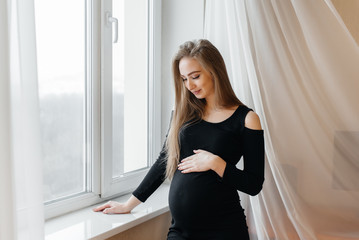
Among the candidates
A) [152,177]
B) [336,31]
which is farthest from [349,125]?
[152,177]

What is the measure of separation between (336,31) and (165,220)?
4.05ft

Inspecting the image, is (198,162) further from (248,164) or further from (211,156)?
(248,164)

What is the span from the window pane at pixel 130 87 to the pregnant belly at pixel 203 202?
0.56 meters

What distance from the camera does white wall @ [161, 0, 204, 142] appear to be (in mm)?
2188

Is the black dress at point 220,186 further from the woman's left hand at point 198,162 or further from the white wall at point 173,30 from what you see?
the white wall at point 173,30

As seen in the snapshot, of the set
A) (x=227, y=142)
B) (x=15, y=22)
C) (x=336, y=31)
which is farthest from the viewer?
(x=336, y=31)

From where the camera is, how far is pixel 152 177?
177cm

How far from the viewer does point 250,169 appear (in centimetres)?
151

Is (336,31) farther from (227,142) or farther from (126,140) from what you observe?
(126,140)

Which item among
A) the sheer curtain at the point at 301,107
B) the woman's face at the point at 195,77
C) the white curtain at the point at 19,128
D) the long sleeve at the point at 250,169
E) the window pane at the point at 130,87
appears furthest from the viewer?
the window pane at the point at 130,87

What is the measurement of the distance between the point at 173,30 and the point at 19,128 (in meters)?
1.37

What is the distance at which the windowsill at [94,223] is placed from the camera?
152 cm

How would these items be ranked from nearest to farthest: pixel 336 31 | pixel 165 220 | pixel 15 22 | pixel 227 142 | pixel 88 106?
pixel 15 22 → pixel 227 142 → pixel 336 31 → pixel 88 106 → pixel 165 220

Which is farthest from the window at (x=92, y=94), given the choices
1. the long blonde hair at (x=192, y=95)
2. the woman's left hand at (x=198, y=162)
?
the woman's left hand at (x=198, y=162)
